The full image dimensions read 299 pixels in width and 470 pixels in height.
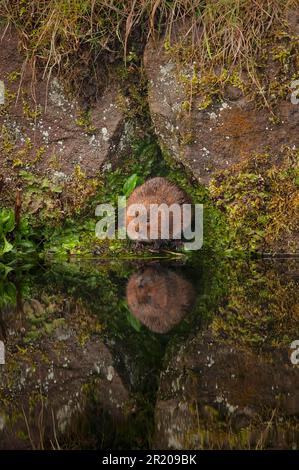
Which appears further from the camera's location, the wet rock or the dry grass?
the dry grass

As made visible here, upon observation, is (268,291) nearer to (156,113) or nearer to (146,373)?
(146,373)

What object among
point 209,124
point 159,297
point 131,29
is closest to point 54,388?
point 159,297

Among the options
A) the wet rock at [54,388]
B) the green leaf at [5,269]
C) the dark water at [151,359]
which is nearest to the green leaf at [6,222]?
the green leaf at [5,269]

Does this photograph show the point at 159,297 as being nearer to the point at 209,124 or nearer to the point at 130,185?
the point at 130,185

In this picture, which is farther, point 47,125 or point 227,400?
point 47,125

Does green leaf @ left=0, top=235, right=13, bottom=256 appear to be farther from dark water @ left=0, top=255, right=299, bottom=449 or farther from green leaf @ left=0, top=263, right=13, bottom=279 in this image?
dark water @ left=0, top=255, right=299, bottom=449

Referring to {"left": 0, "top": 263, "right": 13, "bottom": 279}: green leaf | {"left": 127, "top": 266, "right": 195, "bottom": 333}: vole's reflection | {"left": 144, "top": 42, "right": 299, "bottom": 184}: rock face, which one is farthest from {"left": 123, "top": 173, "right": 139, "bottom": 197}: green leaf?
{"left": 0, "top": 263, "right": 13, "bottom": 279}: green leaf
